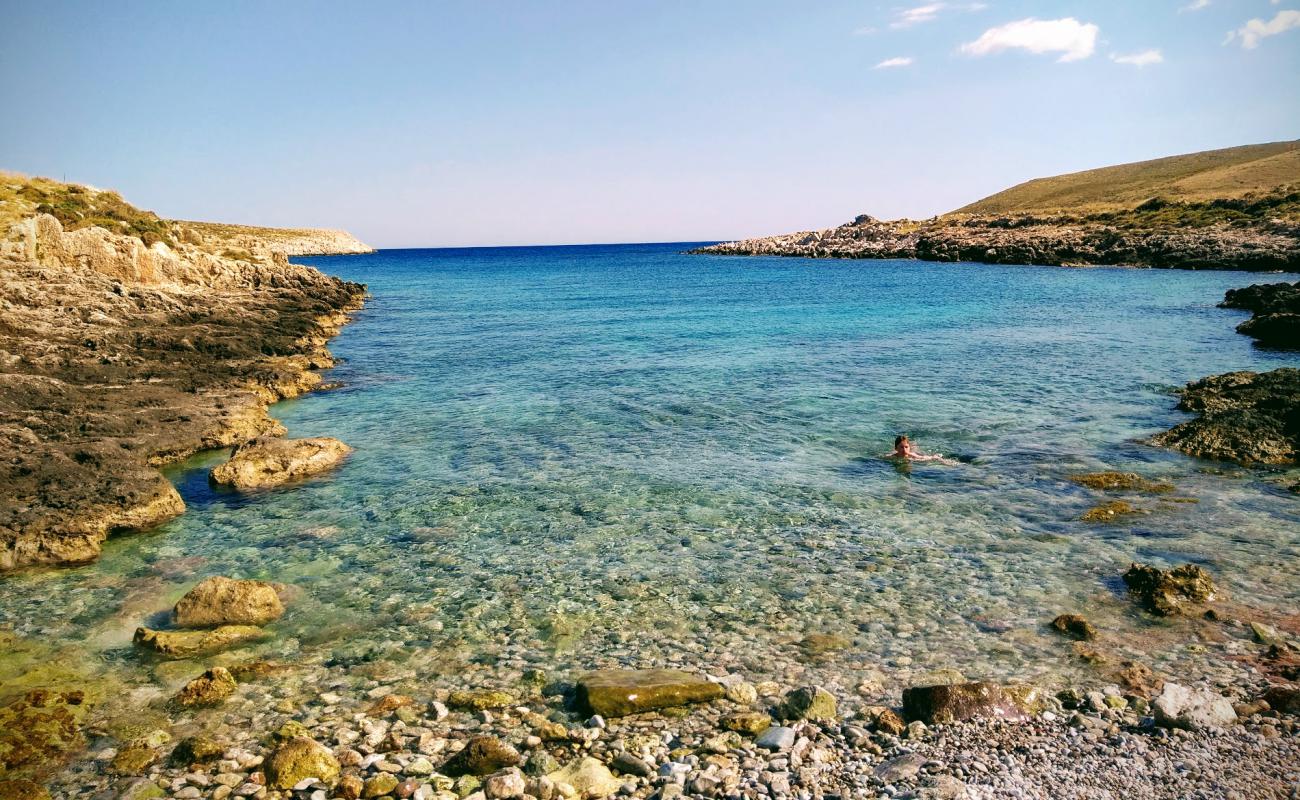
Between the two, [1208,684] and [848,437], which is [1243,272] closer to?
[848,437]

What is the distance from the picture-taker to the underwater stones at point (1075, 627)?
10328 mm

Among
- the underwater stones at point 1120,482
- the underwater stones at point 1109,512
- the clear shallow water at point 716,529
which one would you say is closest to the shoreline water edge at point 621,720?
the clear shallow water at point 716,529

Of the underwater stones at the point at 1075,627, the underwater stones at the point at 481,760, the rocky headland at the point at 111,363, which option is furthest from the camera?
the rocky headland at the point at 111,363

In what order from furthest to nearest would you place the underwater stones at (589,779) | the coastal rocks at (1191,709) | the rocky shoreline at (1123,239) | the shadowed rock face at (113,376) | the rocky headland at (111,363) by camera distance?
the rocky shoreline at (1123,239)
the rocky headland at (111,363)
the shadowed rock face at (113,376)
the coastal rocks at (1191,709)
the underwater stones at (589,779)

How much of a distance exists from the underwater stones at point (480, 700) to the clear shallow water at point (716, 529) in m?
0.73

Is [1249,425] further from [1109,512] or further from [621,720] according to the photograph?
[621,720]

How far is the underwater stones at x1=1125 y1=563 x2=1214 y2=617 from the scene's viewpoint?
35.9ft

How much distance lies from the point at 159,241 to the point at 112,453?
3253cm

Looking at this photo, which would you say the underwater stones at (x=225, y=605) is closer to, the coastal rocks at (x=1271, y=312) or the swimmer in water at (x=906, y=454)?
the swimmer in water at (x=906, y=454)

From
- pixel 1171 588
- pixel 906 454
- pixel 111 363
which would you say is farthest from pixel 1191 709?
pixel 111 363

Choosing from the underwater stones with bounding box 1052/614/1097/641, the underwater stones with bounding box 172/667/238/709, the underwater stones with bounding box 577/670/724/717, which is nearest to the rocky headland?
the underwater stones with bounding box 172/667/238/709

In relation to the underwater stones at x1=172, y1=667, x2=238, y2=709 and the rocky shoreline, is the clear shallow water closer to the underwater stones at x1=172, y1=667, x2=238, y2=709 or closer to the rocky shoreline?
the underwater stones at x1=172, y1=667, x2=238, y2=709

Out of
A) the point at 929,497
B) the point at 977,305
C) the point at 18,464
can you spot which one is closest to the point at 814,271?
the point at 977,305

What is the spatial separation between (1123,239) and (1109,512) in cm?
9559
